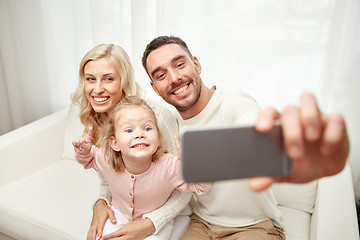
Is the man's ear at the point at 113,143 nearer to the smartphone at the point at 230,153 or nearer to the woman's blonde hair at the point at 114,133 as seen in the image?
the woman's blonde hair at the point at 114,133

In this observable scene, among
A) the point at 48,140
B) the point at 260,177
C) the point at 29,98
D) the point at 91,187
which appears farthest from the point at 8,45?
the point at 260,177

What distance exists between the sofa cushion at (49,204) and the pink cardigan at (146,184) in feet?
1.03

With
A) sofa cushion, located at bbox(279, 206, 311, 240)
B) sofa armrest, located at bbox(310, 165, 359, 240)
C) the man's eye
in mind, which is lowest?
sofa cushion, located at bbox(279, 206, 311, 240)

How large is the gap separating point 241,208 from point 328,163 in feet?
2.43

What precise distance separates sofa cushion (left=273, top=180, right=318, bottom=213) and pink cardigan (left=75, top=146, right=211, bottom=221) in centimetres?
57

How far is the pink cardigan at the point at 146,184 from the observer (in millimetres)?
1147

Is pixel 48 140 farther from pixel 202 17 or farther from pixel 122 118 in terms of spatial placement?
pixel 202 17

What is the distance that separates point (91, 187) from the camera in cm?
169

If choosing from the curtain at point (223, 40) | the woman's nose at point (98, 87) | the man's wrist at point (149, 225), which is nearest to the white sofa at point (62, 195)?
the man's wrist at point (149, 225)

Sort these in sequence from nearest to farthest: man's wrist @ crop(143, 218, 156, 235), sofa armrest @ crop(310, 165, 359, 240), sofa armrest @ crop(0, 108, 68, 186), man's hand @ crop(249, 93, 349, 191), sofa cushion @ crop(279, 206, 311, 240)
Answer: man's hand @ crop(249, 93, 349, 191) < sofa armrest @ crop(310, 165, 359, 240) < man's wrist @ crop(143, 218, 156, 235) < sofa cushion @ crop(279, 206, 311, 240) < sofa armrest @ crop(0, 108, 68, 186)

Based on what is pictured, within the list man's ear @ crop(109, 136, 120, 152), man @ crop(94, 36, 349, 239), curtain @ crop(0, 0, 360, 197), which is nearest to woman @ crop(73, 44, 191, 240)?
man @ crop(94, 36, 349, 239)

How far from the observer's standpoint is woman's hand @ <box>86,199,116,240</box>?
121 cm

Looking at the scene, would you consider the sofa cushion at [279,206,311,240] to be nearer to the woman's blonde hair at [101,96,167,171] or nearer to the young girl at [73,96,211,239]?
the young girl at [73,96,211,239]

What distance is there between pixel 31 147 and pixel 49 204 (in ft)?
1.50
